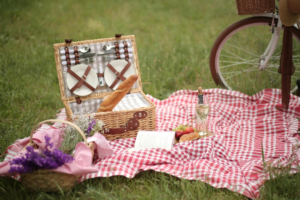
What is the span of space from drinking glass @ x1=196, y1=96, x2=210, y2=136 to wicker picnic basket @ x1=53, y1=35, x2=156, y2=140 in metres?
0.43

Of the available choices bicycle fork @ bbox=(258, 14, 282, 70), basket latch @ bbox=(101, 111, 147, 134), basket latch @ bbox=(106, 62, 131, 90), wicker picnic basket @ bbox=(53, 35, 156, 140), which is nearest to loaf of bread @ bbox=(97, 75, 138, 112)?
wicker picnic basket @ bbox=(53, 35, 156, 140)

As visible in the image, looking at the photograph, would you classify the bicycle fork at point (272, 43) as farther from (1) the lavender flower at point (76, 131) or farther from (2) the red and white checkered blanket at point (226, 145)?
(1) the lavender flower at point (76, 131)

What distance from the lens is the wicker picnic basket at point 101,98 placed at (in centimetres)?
A: 283

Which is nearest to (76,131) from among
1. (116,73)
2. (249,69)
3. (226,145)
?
(116,73)

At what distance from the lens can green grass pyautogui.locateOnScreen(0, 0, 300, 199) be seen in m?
2.13

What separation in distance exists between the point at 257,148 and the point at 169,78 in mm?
1839

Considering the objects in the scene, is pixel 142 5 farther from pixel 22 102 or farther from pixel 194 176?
pixel 194 176

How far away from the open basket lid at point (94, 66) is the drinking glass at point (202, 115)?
2.84 feet

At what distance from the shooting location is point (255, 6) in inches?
125

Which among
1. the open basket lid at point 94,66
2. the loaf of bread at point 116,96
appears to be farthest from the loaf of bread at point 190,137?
the open basket lid at point 94,66

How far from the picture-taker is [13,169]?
6.20ft

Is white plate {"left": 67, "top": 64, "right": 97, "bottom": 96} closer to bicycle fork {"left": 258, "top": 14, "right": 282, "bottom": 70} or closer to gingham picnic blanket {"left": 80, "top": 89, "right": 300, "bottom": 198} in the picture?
gingham picnic blanket {"left": 80, "top": 89, "right": 300, "bottom": 198}

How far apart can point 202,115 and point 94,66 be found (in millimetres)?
1297

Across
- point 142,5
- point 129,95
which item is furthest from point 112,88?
point 142,5
